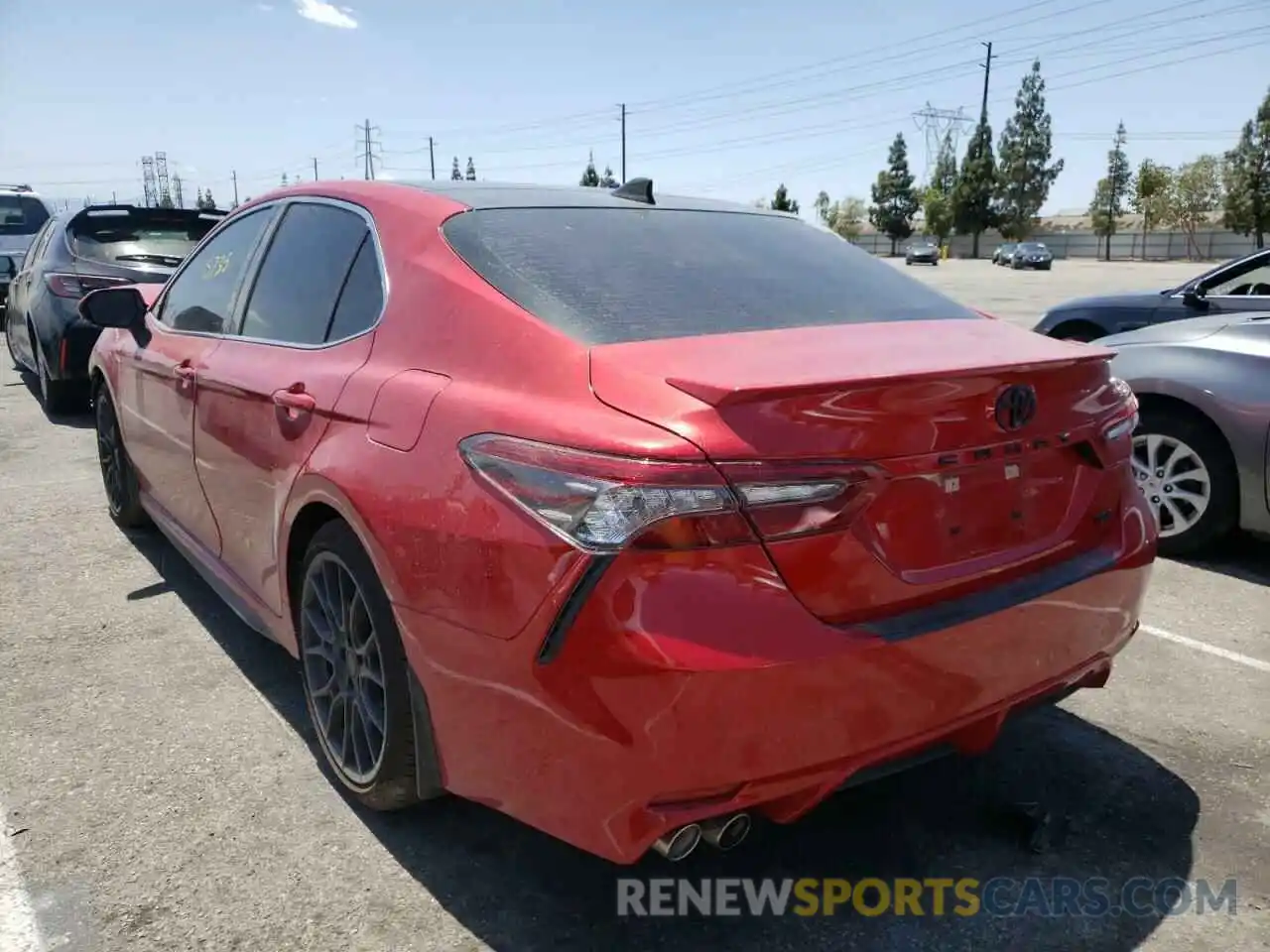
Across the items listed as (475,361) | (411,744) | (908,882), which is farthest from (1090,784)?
(475,361)

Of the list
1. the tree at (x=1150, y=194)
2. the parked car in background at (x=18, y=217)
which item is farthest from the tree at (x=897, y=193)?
the parked car in background at (x=18, y=217)

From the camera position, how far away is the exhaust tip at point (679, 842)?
1874 millimetres

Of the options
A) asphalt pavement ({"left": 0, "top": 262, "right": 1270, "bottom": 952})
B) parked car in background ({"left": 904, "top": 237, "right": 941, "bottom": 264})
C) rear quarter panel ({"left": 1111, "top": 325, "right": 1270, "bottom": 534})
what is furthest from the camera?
parked car in background ({"left": 904, "top": 237, "right": 941, "bottom": 264})

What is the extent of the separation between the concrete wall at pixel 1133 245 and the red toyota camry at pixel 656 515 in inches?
3394

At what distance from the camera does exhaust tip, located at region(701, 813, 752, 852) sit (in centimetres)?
191

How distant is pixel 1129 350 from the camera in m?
4.93

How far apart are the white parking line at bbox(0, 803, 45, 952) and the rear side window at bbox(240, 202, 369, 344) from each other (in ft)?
4.98

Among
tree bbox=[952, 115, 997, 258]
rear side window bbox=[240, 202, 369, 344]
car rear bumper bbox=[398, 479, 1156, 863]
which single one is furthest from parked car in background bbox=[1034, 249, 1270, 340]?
tree bbox=[952, 115, 997, 258]

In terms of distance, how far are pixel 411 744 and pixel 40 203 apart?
17051 mm

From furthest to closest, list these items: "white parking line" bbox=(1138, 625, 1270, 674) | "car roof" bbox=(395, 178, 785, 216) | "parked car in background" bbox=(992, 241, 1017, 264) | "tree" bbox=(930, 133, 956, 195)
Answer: "tree" bbox=(930, 133, 956, 195)
"parked car in background" bbox=(992, 241, 1017, 264)
"white parking line" bbox=(1138, 625, 1270, 674)
"car roof" bbox=(395, 178, 785, 216)

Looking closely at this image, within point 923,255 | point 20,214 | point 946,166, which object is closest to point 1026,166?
point 946,166

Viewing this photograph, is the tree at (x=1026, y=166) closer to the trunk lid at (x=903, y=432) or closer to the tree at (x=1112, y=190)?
the tree at (x=1112, y=190)

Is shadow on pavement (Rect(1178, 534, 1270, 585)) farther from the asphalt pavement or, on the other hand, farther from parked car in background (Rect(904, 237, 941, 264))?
parked car in background (Rect(904, 237, 941, 264))

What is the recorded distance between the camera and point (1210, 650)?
149 inches
